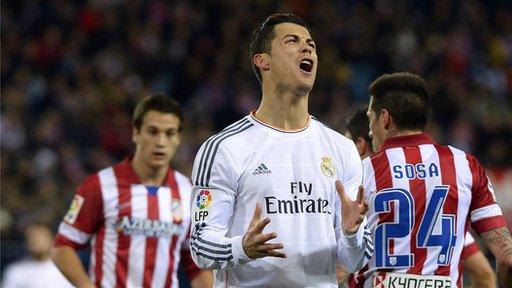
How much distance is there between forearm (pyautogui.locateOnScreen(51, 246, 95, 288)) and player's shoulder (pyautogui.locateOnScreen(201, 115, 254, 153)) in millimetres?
2033

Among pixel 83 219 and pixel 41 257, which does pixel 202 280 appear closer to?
pixel 83 219

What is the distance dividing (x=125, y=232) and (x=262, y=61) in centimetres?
214

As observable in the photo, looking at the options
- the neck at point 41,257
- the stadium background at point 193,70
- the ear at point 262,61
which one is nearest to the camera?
the ear at point 262,61

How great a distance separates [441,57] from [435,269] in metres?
9.55

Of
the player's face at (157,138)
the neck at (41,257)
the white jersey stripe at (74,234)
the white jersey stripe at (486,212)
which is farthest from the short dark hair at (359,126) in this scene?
the neck at (41,257)

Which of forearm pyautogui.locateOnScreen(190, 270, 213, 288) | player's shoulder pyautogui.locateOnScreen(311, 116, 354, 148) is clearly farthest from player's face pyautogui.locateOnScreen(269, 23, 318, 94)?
forearm pyautogui.locateOnScreen(190, 270, 213, 288)

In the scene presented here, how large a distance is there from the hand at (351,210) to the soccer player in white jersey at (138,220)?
2438 mm

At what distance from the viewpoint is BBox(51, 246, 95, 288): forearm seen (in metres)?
6.79

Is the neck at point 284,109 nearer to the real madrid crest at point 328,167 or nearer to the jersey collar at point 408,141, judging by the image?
the real madrid crest at point 328,167

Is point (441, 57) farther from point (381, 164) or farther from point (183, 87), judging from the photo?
point (381, 164)

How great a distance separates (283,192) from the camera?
4.98 m

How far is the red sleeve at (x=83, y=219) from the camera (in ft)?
22.9

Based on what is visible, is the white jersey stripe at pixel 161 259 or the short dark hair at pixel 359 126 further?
the white jersey stripe at pixel 161 259

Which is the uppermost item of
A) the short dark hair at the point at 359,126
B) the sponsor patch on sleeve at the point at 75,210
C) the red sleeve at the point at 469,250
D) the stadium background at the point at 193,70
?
the stadium background at the point at 193,70
